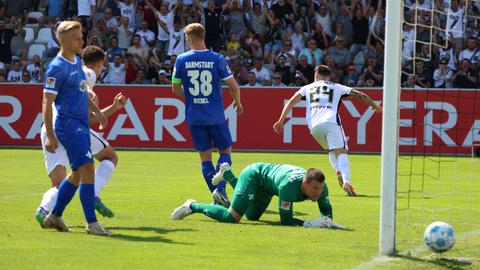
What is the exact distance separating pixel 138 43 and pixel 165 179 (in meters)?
11.4

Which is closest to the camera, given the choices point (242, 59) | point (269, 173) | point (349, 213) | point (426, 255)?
point (426, 255)

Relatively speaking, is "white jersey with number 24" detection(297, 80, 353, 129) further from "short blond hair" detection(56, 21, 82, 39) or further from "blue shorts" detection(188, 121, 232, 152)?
"short blond hair" detection(56, 21, 82, 39)

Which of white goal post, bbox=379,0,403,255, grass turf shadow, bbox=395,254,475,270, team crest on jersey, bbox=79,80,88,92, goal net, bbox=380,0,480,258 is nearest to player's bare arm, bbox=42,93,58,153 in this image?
team crest on jersey, bbox=79,80,88,92

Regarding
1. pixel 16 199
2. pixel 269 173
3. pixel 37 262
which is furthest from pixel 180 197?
pixel 37 262

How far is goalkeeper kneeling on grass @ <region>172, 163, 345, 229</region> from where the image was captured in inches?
428

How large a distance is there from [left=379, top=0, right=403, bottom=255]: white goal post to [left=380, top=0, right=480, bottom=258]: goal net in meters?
2.07

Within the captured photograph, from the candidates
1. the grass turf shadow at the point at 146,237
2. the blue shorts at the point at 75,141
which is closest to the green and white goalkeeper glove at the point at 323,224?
the grass turf shadow at the point at 146,237

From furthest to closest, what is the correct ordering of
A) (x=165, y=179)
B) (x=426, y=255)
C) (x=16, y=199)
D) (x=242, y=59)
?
(x=242, y=59) < (x=165, y=179) < (x=16, y=199) < (x=426, y=255)

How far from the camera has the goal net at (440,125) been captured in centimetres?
1361

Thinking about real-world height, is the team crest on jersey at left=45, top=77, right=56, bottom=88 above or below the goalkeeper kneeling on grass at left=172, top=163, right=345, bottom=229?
above

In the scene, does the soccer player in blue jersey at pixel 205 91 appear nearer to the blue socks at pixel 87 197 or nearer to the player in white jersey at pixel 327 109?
the player in white jersey at pixel 327 109

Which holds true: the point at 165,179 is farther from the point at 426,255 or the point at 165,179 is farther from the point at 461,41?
the point at 461,41

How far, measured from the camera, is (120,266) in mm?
8531

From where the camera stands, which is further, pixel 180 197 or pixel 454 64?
pixel 454 64
